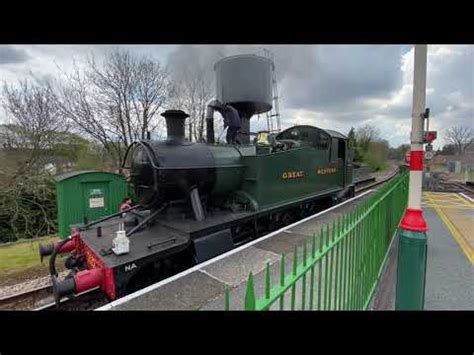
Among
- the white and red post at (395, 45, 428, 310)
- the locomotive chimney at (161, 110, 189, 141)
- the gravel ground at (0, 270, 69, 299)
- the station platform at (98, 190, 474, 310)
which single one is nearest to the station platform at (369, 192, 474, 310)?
the station platform at (98, 190, 474, 310)

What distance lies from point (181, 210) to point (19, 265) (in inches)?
182

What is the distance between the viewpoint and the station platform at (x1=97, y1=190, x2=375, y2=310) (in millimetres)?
2754

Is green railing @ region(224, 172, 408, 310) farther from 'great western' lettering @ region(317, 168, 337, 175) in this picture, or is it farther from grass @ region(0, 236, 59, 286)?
grass @ region(0, 236, 59, 286)

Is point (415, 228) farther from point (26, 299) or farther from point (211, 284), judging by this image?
point (26, 299)

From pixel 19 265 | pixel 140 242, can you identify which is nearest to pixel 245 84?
pixel 140 242

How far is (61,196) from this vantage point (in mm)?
6215

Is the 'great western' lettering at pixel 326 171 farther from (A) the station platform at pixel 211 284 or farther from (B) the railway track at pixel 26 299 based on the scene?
(B) the railway track at pixel 26 299

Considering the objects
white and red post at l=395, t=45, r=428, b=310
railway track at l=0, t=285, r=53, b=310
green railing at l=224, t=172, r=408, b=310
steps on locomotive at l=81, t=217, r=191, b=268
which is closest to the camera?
green railing at l=224, t=172, r=408, b=310

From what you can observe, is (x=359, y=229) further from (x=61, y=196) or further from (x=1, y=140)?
(x=1, y=140)

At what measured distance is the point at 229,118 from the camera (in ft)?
20.3

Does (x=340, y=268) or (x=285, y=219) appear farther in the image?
(x=285, y=219)

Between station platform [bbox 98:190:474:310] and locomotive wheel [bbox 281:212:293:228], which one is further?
locomotive wheel [bbox 281:212:293:228]

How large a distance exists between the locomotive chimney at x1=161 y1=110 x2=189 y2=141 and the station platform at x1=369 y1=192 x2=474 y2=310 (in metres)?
3.84
